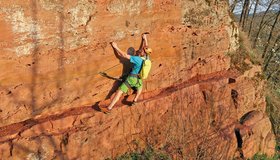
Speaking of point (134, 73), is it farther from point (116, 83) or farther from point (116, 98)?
point (116, 98)

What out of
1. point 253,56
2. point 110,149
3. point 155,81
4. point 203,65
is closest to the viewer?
point 110,149

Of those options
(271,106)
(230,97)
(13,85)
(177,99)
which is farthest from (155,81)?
(271,106)

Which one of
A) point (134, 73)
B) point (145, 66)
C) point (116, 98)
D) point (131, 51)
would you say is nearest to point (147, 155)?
point (116, 98)

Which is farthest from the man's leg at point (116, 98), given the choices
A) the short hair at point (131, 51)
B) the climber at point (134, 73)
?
the short hair at point (131, 51)

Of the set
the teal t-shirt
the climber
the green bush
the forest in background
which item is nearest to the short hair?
the climber

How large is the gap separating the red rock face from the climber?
146 millimetres

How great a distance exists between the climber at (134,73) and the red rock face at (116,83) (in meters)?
0.15

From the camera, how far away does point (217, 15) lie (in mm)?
8883

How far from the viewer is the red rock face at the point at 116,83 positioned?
5.75 metres

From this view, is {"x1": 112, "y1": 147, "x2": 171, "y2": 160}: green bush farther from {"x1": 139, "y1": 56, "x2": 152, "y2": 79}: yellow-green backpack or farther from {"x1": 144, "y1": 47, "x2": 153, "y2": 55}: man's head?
{"x1": 144, "y1": 47, "x2": 153, "y2": 55}: man's head

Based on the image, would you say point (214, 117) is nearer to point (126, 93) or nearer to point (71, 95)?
point (126, 93)

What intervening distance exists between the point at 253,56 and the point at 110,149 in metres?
6.03

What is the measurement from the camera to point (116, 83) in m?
7.11

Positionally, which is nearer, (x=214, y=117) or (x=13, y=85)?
(x=13, y=85)
